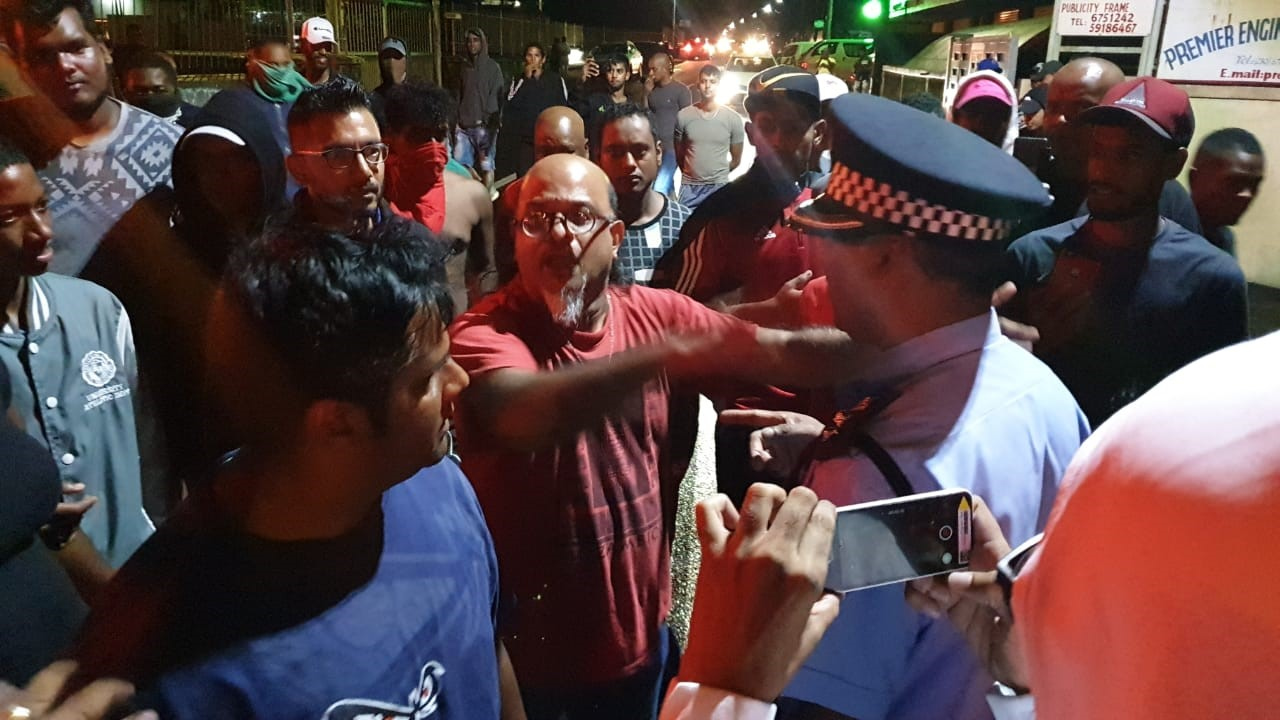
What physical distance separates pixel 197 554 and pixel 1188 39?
9995 mm

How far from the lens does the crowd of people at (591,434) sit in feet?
2.81

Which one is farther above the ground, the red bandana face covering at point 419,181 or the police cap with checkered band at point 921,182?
the police cap with checkered band at point 921,182

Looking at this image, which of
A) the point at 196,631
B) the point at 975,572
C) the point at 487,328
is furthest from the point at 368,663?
the point at 487,328

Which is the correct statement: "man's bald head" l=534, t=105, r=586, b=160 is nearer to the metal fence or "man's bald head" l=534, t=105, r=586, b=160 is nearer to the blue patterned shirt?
the blue patterned shirt

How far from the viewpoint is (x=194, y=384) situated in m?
3.31

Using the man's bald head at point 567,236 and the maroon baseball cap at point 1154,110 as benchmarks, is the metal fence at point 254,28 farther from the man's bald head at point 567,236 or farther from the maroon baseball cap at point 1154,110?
the maroon baseball cap at point 1154,110

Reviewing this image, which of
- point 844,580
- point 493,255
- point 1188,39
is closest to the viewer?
point 844,580

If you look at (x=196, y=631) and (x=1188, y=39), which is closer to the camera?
(x=196, y=631)

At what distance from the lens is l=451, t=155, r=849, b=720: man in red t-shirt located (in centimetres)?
240

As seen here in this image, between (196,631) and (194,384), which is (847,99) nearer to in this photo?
(196,631)

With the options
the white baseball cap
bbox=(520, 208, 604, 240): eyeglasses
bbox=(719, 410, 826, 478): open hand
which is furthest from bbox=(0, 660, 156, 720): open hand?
the white baseball cap

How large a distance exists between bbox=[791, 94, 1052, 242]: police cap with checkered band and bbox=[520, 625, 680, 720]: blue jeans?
150 cm

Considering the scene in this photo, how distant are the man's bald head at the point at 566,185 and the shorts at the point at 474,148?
7987 millimetres

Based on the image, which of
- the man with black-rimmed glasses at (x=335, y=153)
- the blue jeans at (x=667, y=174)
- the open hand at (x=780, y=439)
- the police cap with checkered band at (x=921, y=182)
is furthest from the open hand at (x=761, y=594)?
the blue jeans at (x=667, y=174)
